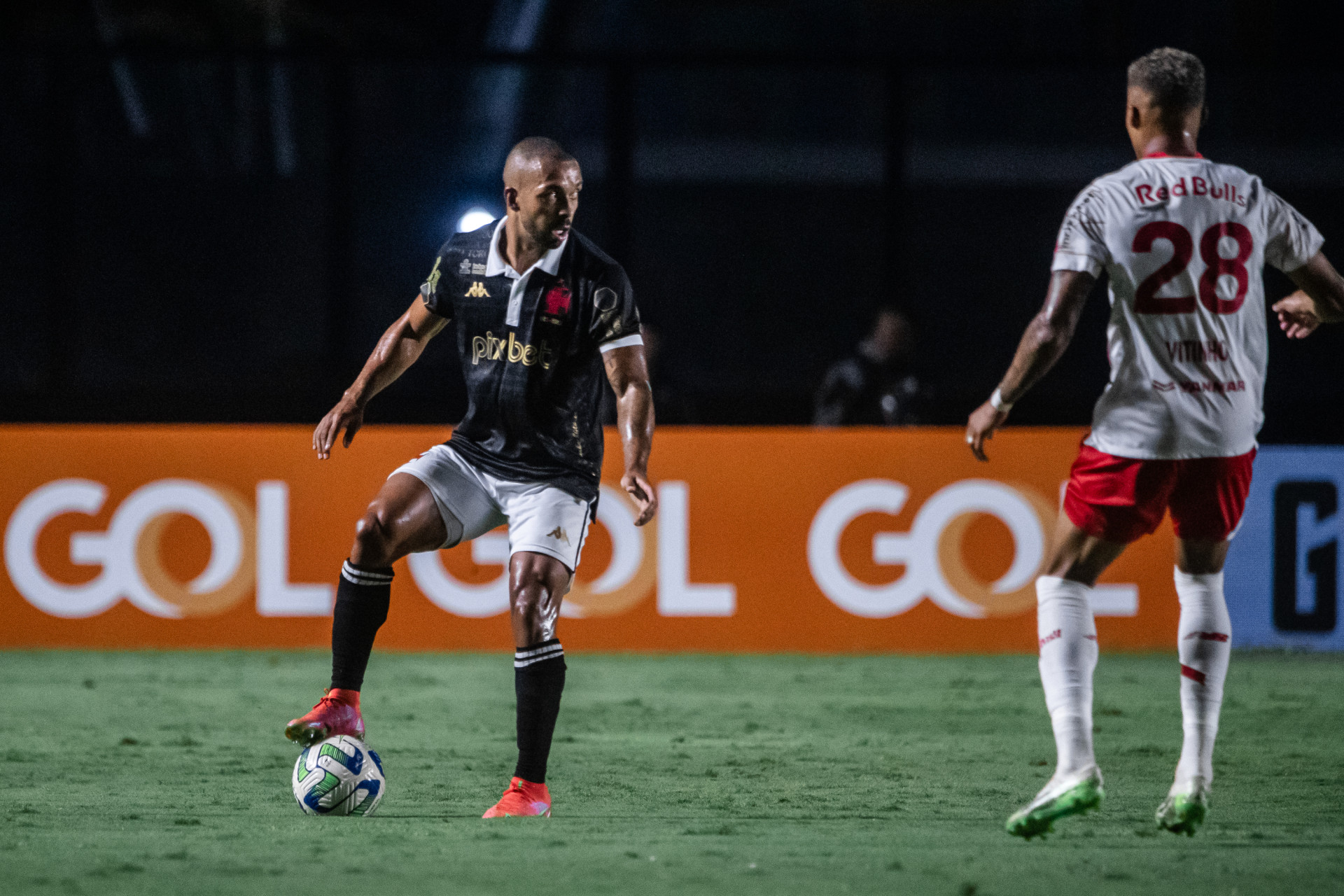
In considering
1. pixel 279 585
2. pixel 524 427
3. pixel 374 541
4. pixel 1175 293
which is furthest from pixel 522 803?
pixel 279 585

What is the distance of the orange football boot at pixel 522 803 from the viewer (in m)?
5.00

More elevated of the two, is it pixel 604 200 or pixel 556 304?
pixel 604 200

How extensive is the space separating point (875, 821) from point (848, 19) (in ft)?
45.5

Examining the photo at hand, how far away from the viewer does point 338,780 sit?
16.5ft

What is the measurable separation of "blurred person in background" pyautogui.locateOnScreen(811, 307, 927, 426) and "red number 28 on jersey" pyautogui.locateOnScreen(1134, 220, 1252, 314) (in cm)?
694

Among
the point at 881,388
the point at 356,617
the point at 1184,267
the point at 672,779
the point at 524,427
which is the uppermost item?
the point at 1184,267

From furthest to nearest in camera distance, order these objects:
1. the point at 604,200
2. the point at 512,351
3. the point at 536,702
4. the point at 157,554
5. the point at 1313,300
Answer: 1. the point at 604,200
2. the point at 157,554
3. the point at 512,351
4. the point at 536,702
5. the point at 1313,300

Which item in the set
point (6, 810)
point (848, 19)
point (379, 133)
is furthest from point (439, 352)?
point (6, 810)

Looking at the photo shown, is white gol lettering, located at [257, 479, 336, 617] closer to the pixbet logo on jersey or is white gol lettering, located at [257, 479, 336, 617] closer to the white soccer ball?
the pixbet logo on jersey

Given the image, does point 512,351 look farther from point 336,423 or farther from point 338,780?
point 338,780

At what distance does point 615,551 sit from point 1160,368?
578cm

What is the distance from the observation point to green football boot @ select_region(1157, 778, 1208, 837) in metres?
4.48

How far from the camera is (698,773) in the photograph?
19.8ft

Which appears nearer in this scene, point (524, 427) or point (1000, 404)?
point (1000, 404)
